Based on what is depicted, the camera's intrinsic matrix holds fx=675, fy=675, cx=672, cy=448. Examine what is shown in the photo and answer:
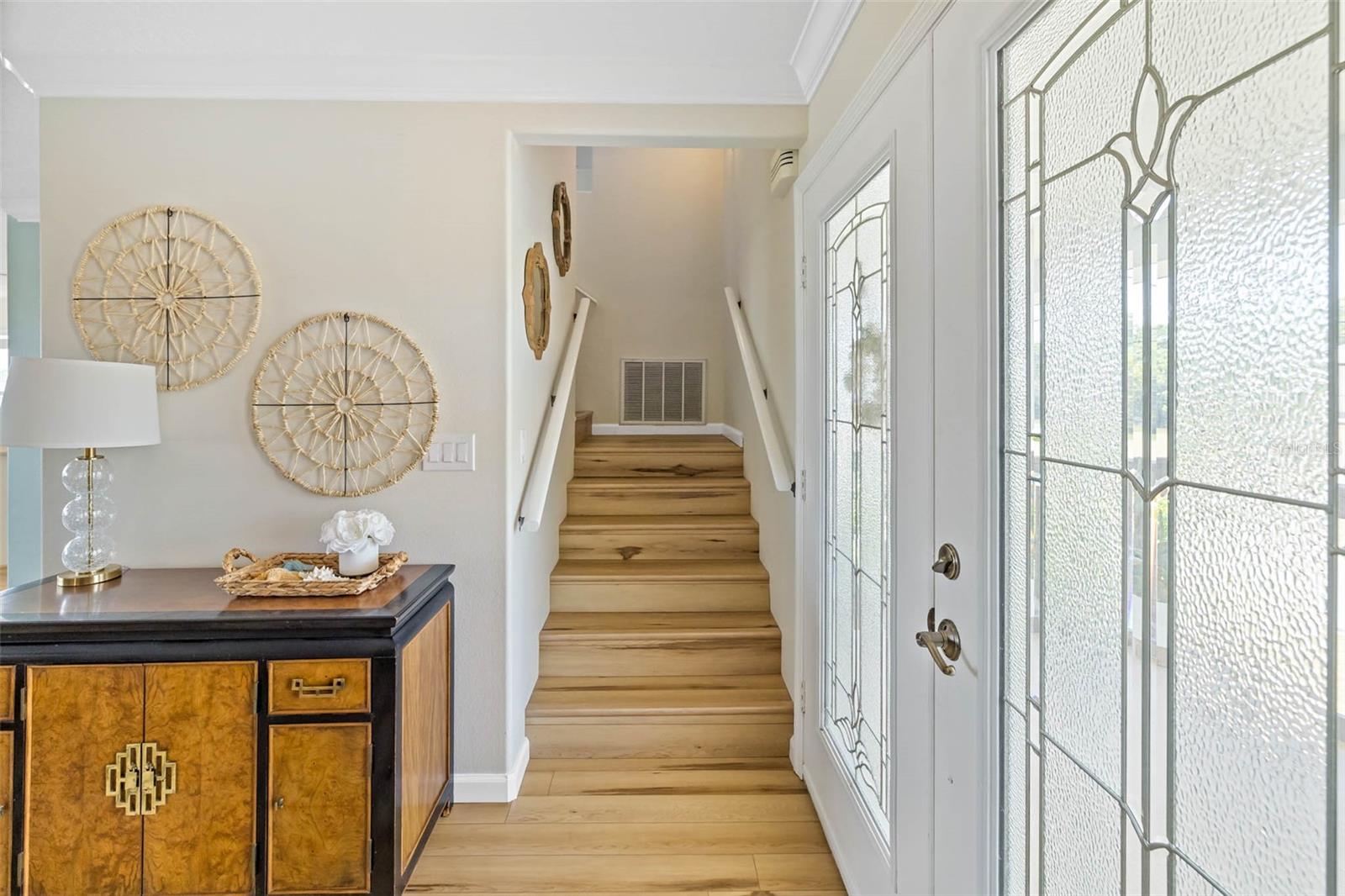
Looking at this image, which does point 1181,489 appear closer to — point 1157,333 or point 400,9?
point 1157,333

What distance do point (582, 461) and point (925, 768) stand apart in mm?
2624

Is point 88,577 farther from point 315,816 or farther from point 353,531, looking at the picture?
point 315,816

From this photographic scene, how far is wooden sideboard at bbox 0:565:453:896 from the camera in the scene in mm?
1628

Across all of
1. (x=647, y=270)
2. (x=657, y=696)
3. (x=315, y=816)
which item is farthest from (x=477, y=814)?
(x=647, y=270)

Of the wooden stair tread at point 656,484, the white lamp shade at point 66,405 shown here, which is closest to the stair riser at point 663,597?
the wooden stair tread at point 656,484

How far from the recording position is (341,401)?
214 cm

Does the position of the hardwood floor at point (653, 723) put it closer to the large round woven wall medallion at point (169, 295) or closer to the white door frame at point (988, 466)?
the white door frame at point (988, 466)

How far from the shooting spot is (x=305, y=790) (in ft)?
5.46

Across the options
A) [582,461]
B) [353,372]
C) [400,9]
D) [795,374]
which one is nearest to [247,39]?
[400,9]

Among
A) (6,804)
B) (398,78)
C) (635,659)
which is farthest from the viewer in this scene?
(635,659)

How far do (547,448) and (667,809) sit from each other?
1295 millimetres

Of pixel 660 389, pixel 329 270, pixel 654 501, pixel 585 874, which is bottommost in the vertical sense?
pixel 585 874

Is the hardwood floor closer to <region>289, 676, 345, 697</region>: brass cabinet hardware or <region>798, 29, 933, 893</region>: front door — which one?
<region>798, 29, 933, 893</region>: front door

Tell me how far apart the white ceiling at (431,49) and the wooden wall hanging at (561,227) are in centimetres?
88
